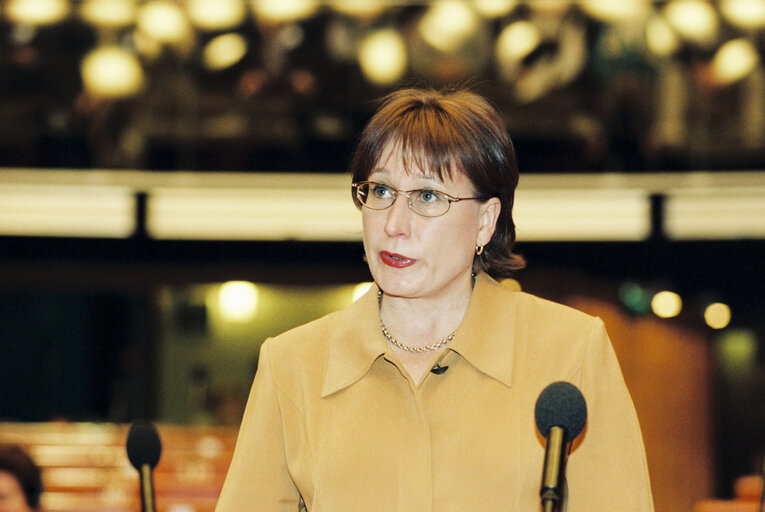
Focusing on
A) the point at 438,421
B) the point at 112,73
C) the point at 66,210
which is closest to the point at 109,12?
the point at 112,73

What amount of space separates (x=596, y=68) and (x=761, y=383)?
5074mm

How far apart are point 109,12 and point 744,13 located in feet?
18.0

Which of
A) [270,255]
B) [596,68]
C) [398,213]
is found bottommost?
[398,213]

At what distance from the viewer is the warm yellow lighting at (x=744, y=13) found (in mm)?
8766

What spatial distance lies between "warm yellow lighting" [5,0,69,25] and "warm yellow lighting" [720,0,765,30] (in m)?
5.76

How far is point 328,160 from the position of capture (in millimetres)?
9000

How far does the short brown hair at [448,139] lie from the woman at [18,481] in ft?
7.76

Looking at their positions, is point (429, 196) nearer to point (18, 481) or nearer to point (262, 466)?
point (262, 466)

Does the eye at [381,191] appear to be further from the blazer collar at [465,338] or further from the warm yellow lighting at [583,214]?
the warm yellow lighting at [583,214]

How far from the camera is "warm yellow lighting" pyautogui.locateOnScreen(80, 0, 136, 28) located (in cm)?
898

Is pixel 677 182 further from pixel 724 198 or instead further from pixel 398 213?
pixel 398 213

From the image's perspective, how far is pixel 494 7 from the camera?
9141 mm

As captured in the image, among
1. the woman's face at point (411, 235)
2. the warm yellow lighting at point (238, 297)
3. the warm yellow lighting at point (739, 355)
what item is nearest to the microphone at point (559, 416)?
the woman's face at point (411, 235)

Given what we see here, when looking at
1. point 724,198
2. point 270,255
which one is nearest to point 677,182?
point 724,198
